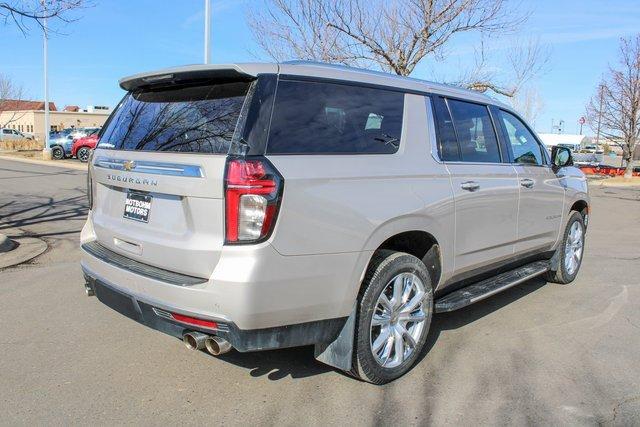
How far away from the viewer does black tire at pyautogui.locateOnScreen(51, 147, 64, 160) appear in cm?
3136

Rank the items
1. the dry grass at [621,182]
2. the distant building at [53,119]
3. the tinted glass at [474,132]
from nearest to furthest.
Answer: the tinted glass at [474,132]
the dry grass at [621,182]
the distant building at [53,119]

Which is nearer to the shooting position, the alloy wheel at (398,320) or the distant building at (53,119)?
the alloy wheel at (398,320)

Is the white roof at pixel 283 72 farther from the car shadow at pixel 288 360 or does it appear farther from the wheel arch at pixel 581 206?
the wheel arch at pixel 581 206

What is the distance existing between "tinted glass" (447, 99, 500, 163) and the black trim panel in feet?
7.83

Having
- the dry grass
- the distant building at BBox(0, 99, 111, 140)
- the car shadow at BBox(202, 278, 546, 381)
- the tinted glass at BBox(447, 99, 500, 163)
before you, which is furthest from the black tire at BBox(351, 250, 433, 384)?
the distant building at BBox(0, 99, 111, 140)

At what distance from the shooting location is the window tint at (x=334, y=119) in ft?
10.3

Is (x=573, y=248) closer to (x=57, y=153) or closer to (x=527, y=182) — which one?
(x=527, y=182)

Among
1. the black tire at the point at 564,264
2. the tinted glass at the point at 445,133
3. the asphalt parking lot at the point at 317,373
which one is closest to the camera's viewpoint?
the asphalt parking lot at the point at 317,373

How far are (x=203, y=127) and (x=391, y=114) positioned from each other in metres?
1.32

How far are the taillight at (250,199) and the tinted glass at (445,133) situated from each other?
65.5 inches

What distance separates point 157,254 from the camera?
3.24m

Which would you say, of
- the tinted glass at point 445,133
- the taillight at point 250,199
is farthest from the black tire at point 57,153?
the taillight at point 250,199

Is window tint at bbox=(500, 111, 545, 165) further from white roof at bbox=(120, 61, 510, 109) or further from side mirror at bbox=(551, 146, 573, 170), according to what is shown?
white roof at bbox=(120, 61, 510, 109)

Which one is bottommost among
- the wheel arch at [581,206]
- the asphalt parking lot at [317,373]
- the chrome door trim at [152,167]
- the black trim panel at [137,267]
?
the asphalt parking lot at [317,373]
